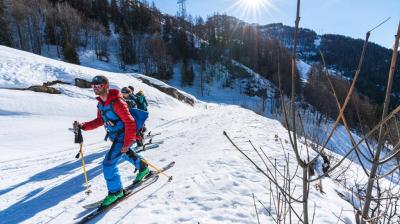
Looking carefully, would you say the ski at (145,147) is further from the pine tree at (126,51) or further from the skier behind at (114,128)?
the pine tree at (126,51)

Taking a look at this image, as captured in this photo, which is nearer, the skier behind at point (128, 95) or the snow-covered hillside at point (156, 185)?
the snow-covered hillside at point (156, 185)

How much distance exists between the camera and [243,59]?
8019 cm

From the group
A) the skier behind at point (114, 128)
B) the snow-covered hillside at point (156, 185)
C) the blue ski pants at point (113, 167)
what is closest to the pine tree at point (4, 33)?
the snow-covered hillside at point (156, 185)

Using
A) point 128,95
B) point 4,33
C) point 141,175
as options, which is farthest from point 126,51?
point 141,175

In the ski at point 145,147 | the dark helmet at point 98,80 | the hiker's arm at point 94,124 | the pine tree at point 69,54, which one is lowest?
the ski at point 145,147

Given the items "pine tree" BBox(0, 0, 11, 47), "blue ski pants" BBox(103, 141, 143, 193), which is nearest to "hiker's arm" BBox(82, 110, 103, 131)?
"blue ski pants" BBox(103, 141, 143, 193)

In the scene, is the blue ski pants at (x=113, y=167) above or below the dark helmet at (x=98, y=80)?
below

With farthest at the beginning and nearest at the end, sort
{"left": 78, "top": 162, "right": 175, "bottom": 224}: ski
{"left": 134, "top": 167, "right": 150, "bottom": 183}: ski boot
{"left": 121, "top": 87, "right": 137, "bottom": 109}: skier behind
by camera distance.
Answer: {"left": 121, "top": 87, "right": 137, "bottom": 109}: skier behind
{"left": 134, "top": 167, "right": 150, "bottom": 183}: ski boot
{"left": 78, "top": 162, "right": 175, "bottom": 224}: ski

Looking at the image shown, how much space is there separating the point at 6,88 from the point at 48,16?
42833 mm

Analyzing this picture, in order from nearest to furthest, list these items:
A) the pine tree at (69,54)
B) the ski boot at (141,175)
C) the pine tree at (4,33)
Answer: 1. the ski boot at (141,175)
2. the pine tree at (69,54)
3. the pine tree at (4,33)

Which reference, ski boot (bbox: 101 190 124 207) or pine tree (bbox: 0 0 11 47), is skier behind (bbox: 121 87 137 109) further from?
pine tree (bbox: 0 0 11 47)

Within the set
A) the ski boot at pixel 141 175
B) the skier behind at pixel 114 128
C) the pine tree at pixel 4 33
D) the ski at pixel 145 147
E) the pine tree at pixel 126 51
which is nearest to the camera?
the skier behind at pixel 114 128

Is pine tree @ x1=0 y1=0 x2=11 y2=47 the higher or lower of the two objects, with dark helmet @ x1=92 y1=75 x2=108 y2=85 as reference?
higher

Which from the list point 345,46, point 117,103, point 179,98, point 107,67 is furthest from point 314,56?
point 117,103
